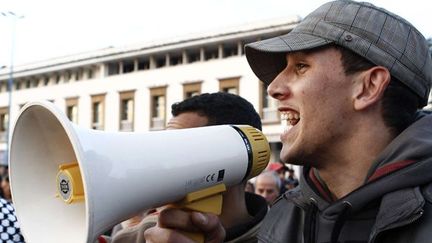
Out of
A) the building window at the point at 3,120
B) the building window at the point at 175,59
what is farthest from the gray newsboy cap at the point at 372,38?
the building window at the point at 3,120

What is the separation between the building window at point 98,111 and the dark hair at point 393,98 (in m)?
26.0

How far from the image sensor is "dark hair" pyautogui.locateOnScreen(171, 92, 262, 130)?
2.50 meters

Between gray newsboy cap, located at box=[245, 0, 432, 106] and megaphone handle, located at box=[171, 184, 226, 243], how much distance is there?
0.53 meters

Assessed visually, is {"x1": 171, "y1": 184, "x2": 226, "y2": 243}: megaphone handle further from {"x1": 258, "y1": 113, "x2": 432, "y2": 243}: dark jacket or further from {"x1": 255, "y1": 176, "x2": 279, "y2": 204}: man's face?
{"x1": 255, "y1": 176, "x2": 279, "y2": 204}: man's face

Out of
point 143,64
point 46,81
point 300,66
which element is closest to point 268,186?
point 300,66

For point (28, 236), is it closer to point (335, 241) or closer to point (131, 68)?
point (335, 241)

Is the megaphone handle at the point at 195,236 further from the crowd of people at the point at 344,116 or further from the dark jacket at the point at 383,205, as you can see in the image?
the dark jacket at the point at 383,205

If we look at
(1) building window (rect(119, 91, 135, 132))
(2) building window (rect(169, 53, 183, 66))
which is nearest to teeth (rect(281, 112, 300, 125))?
(2) building window (rect(169, 53, 183, 66))

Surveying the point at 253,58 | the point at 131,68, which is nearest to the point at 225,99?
the point at 253,58

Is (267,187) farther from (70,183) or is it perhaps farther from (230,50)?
(230,50)

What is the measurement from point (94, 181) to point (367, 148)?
861 millimetres

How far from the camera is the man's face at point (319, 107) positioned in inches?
64.6

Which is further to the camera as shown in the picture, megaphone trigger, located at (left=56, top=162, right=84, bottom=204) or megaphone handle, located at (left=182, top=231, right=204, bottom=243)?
megaphone handle, located at (left=182, top=231, right=204, bottom=243)

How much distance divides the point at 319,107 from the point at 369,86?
0.57ft
